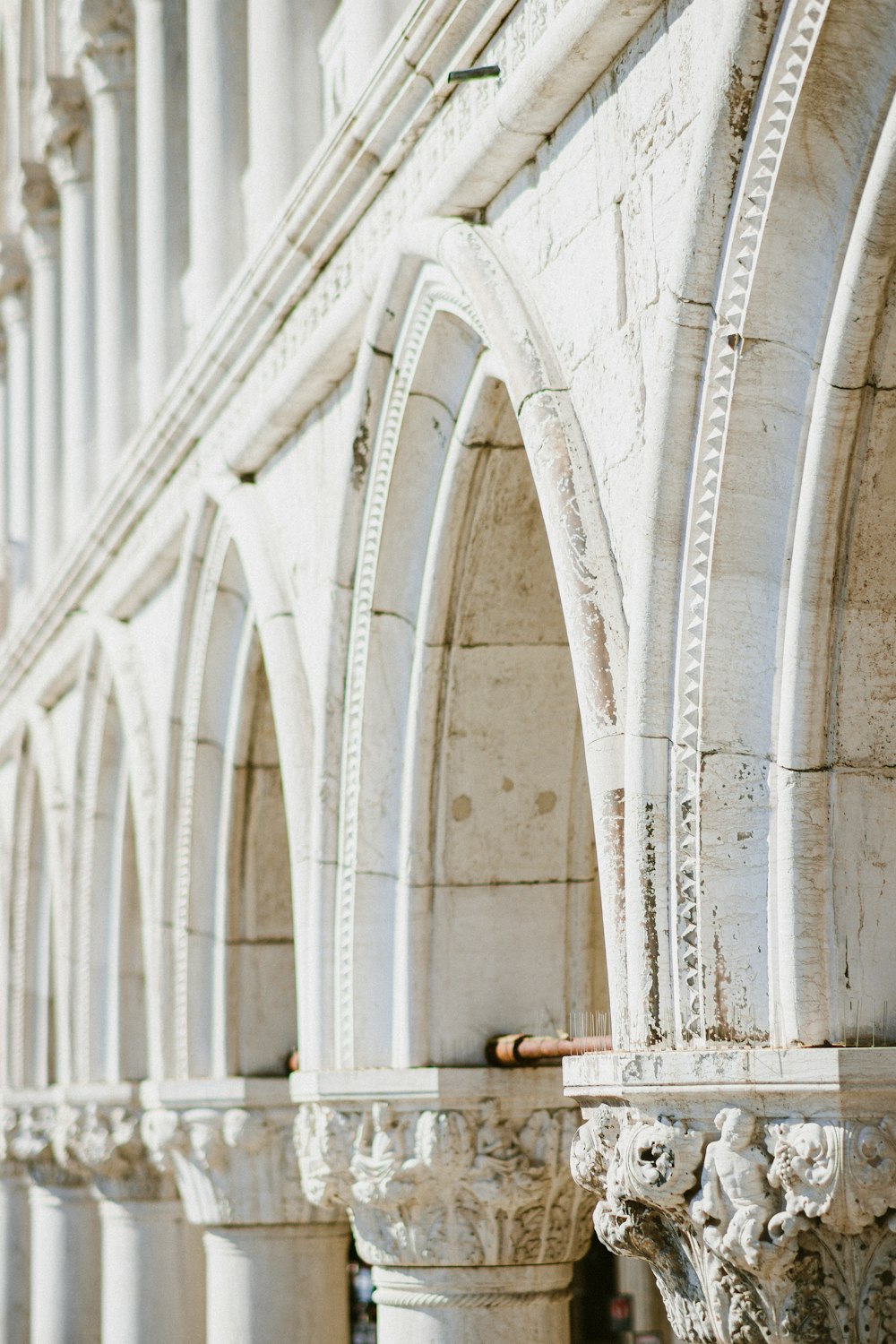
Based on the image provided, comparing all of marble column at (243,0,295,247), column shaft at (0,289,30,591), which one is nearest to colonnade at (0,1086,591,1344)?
marble column at (243,0,295,247)

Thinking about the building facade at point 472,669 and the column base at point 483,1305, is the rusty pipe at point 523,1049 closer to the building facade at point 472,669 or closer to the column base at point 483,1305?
the building facade at point 472,669

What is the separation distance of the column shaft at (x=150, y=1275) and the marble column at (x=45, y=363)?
377cm

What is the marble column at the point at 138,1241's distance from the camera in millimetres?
8898

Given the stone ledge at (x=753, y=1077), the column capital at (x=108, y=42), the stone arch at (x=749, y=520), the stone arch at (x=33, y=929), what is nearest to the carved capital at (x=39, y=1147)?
the stone arch at (x=33, y=929)

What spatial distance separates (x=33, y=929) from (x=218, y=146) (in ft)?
17.9

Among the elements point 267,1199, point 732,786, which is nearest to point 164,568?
point 267,1199

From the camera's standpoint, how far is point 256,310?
6.68m

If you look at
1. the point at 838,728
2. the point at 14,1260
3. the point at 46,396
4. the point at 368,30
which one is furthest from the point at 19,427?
the point at 838,728

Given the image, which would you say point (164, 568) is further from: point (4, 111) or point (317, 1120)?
point (4, 111)

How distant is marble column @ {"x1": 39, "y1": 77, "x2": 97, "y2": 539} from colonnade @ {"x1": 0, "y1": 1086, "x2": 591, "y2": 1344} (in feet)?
10.3

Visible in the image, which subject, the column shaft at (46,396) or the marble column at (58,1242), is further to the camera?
the column shaft at (46,396)

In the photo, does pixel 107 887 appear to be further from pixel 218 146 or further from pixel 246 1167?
pixel 218 146

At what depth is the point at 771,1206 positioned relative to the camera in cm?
339

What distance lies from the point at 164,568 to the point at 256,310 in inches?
75.0
